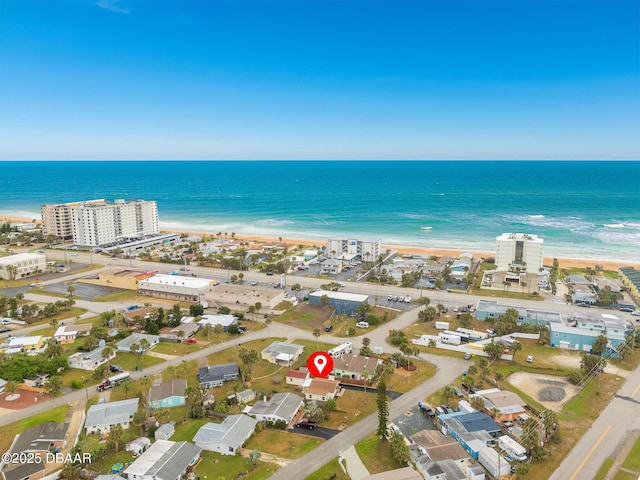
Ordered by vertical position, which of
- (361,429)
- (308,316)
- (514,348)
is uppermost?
(514,348)

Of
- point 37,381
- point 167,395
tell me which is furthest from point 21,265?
point 167,395

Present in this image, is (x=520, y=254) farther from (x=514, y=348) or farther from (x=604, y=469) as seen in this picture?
(x=604, y=469)

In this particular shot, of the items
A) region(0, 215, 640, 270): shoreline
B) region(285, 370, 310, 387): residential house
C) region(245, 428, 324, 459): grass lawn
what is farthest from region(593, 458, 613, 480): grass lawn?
region(0, 215, 640, 270): shoreline

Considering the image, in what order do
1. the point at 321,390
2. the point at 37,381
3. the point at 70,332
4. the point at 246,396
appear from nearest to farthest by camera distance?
1. the point at 246,396
2. the point at 321,390
3. the point at 37,381
4. the point at 70,332

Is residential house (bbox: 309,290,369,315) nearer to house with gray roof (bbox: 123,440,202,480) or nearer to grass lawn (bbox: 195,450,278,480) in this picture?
grass lawn (bbox: 195,450,278,480)

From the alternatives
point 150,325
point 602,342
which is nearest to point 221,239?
point 150,325

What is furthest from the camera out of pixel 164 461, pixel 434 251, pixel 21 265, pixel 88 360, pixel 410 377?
pixel 434 251

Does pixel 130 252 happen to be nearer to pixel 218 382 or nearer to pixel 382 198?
pixel 218 382
